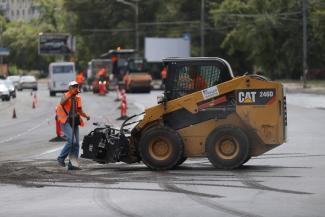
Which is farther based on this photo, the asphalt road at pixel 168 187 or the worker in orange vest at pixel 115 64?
the worker in orange vest at pixel 115 64

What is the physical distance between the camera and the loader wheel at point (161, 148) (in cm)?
1466

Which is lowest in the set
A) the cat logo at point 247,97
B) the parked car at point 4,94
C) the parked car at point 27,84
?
the parked car at point 27,84

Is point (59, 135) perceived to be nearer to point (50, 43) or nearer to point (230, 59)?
point (230, 59)

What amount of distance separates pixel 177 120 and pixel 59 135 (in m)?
8.72

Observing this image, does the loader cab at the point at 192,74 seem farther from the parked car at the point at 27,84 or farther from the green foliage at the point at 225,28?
the parked car at the point at 27,84

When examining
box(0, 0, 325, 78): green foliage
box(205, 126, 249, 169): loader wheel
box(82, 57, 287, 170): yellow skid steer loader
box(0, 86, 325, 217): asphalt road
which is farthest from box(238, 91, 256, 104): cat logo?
box(0, 0, 325, 78): green foliage

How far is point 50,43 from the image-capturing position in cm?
10356

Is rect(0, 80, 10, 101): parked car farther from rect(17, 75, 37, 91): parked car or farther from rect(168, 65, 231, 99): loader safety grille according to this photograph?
rect(168, 65, 231, 99): loader safety grille

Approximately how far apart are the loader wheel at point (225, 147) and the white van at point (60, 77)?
49.0m

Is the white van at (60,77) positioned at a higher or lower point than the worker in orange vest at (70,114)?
lower

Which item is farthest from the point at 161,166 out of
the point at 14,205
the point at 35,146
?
the point at 35,146

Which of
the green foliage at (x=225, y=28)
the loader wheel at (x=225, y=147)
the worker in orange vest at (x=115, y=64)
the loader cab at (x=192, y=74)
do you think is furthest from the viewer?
the green foliage at (x=225, y=28)

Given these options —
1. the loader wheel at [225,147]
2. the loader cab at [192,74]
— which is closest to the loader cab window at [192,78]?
the loader cab at [192,74]

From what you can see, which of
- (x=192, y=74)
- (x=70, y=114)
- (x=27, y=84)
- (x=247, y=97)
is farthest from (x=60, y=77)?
(x=247, y=97)
